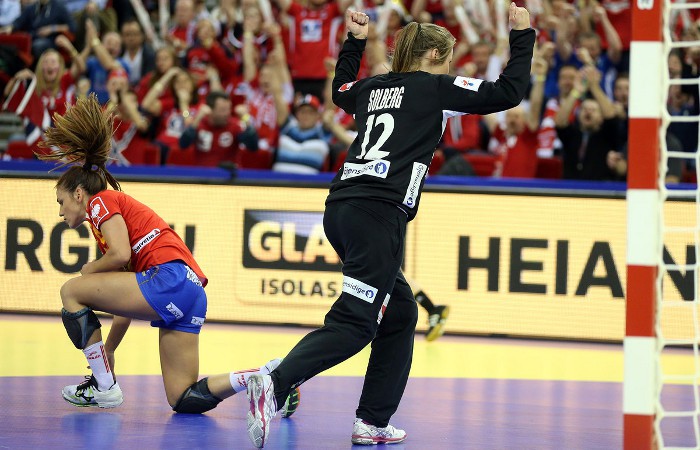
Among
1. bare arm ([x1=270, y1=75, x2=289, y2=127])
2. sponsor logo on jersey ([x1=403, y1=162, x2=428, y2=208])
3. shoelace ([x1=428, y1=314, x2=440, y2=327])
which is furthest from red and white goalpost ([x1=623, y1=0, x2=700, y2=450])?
bare arm ([x1=270, y1=75, x2=289, y2=127])

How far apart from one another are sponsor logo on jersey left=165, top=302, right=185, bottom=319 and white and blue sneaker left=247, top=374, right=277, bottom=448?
3.86ft

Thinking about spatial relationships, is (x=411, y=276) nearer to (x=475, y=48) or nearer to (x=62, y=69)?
(x=475, y=48)

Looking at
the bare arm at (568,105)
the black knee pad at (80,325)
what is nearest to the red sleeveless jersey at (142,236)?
the black knee pad at (80,325)

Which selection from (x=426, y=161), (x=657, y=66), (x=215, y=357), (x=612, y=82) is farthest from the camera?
(x=612, y=82)

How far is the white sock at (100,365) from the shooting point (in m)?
6.52

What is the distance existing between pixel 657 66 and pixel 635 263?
32.0 inches

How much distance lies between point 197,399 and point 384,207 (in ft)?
5.57

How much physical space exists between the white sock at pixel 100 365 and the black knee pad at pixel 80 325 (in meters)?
0.07

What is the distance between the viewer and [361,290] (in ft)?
18.4

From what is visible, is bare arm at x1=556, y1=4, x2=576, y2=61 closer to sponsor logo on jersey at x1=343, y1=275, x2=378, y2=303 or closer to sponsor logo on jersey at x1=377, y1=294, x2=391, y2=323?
sponsor logo on jersey at x1=377, y1=294, x2=391, y2=323

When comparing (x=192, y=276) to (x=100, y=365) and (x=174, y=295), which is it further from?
(x=100, y=365)

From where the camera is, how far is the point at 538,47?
47.5ft

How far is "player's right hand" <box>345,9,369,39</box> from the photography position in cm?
618

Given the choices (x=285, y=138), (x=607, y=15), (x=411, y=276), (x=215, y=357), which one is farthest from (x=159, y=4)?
(x=215, y=357)
